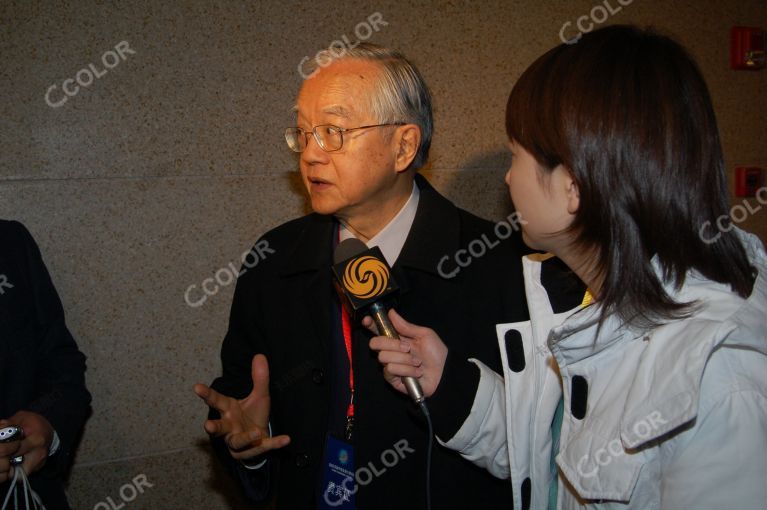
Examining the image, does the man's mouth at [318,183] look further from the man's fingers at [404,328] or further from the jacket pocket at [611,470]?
the jacket pocket at [611,470]

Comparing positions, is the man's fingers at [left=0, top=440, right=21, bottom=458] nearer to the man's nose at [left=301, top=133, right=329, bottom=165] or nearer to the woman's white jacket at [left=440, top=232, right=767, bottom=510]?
the man's nose at [left=301, top=133, right=329, bottom=165]

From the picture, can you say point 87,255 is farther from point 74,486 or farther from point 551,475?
point 551,475

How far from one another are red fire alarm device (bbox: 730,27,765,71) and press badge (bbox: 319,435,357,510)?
2.27 m

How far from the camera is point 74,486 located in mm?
1883

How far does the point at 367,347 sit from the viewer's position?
1430 millimetres

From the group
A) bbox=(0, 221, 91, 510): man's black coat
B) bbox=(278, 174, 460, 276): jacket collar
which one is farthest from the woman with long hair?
bbox=(0, 221, 91, 510): man's black coat

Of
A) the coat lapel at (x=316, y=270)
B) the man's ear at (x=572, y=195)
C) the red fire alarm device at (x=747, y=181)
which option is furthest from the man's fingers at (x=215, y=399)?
the red fire alarm device at (x=747, y=181)

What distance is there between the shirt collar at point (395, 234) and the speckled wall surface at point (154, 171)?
0.59 m

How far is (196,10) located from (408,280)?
1.14 m

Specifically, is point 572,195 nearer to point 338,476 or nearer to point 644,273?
point 644,273

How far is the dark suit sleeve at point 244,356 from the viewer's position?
60.5 inches

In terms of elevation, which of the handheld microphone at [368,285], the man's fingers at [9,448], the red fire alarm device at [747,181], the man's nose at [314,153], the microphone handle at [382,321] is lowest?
the red fire alarm device at [747,181]

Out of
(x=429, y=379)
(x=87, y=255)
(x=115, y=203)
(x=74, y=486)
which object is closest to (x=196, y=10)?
(x=115, y=203)

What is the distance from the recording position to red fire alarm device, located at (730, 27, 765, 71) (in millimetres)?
2461
